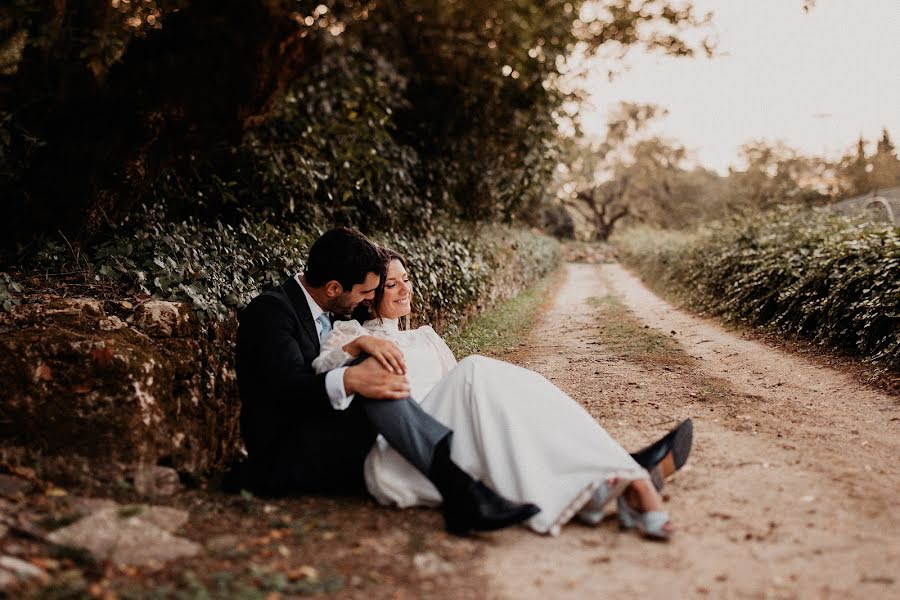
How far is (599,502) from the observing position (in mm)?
3240

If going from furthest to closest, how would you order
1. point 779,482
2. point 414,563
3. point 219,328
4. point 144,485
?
point 219,328 < point 779,482 < point 144,485 < point 414,563

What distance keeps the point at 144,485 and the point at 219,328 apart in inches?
46.0

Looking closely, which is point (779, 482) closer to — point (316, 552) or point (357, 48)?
point (316, 552)

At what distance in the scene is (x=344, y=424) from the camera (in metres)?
3.43

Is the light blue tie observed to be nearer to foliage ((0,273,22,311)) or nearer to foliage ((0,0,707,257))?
foliage ((0,0,707,257))

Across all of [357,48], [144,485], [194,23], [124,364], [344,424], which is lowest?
[144,485]

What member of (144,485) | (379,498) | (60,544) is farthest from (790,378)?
(60,544)

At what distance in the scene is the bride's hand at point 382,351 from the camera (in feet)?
10.9

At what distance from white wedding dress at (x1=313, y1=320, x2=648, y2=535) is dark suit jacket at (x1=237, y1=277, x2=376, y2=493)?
148 millimetres

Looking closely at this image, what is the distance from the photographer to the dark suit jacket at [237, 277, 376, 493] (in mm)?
3412

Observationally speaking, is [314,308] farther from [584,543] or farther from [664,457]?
[664,457]

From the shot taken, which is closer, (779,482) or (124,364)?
(124,364)

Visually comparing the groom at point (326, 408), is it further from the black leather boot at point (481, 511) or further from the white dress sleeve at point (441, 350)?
the white dress sleeve at point (441, 350)

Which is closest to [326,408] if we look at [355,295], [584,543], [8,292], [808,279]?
[355,295]
